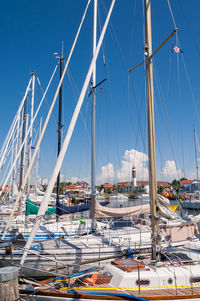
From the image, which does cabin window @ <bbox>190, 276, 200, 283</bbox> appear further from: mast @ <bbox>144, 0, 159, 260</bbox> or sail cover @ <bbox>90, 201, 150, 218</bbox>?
sail cover @ <bbox>90, 201, 150, 218</bbox>

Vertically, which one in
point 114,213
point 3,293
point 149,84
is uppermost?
point 149,84

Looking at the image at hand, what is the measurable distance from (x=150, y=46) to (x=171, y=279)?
9337 millimetres

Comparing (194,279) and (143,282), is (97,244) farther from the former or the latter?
(194,279)

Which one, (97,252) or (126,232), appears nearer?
(97,252)

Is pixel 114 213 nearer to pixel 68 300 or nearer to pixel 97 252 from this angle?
pixel 97 252

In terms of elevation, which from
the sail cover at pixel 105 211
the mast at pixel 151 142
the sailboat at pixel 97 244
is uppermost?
the mast at pixel 151 142

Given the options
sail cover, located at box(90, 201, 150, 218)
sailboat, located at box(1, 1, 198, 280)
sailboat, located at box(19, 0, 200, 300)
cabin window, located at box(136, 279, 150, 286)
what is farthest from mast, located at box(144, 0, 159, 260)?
sail cover, located at box(90, 201, 150, 218)

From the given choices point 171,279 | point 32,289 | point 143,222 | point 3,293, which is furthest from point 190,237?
point 3,293

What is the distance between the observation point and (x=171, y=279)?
7645 mm

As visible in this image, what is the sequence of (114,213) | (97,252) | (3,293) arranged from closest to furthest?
(3,293) < (97,252) < (114,213)

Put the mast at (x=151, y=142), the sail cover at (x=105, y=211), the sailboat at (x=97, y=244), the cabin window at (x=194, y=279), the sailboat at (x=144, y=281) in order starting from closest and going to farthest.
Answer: the sailboat at (x=144, y=281), the cabin window at (x=194, y=279), the mast at (x=151, y=142), the sailboat at (x=97, y=244), the sail cover at (x=105, y=211)

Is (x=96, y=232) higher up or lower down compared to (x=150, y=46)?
lower down

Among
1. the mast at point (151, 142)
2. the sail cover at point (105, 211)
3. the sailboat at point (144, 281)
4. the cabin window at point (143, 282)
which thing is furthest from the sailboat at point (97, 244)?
the cabin window at point (143, 282)

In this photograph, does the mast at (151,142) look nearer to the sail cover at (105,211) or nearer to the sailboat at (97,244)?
the sailboat at (97,244)
